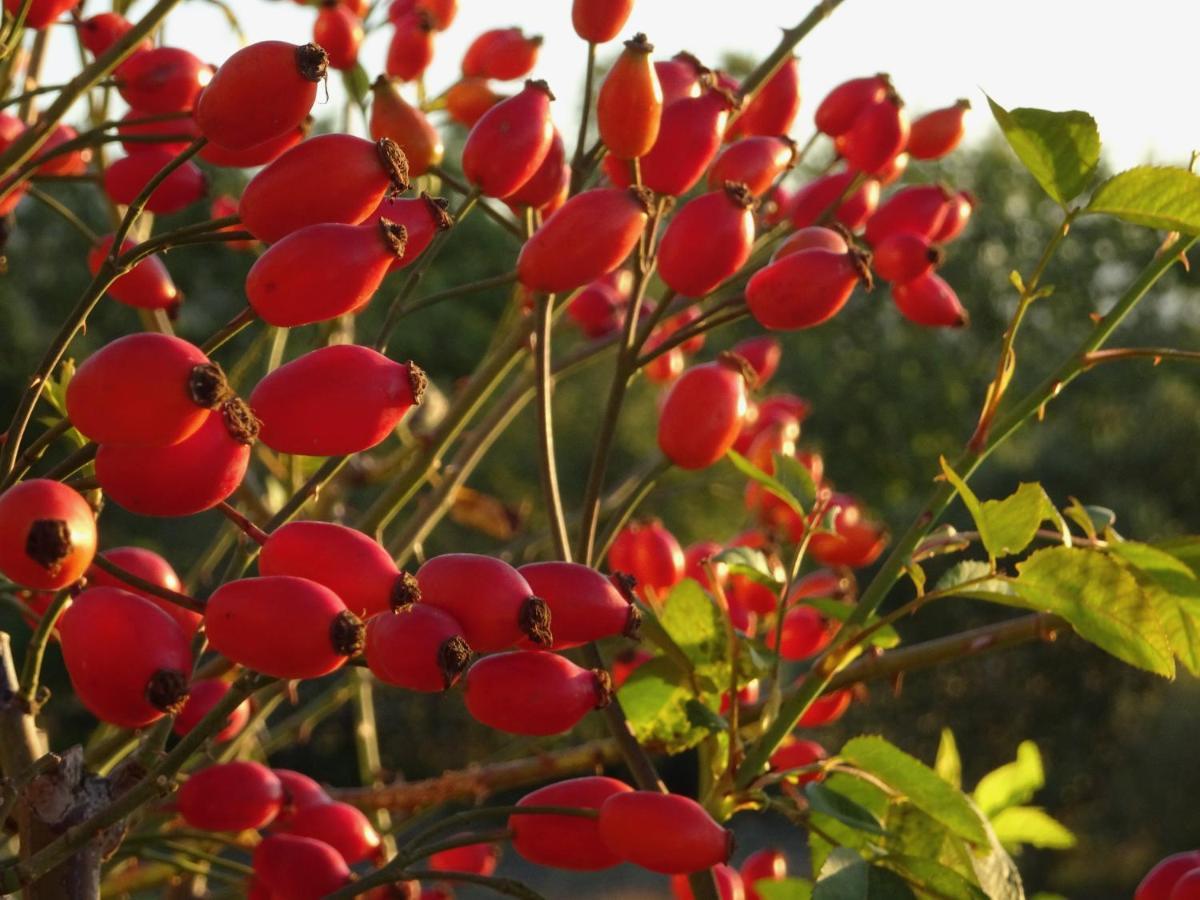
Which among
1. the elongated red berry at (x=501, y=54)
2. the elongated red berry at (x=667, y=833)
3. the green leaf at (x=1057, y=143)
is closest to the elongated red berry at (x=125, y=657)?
the elongated red berry at (x=667, y=833)

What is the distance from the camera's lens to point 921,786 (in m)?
1.02

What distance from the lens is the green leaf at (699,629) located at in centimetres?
113

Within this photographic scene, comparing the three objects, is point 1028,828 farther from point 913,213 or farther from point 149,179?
point 149,179

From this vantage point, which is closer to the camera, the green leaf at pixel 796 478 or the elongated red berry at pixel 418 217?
the elongated red berry at pixel 418 217

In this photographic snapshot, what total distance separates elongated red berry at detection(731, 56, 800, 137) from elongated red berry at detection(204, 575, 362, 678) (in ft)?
2.72

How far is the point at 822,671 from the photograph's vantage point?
1.02 metres

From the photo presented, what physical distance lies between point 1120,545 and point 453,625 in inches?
17.3

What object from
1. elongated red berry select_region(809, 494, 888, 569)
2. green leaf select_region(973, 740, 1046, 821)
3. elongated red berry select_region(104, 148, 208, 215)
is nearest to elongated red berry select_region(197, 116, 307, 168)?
elongated red berry select_region(104, 148, 208, 215)

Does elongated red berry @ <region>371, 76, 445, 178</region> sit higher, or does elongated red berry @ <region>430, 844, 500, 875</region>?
elongated red berry @ <region>371, 76, 445, 178</region>

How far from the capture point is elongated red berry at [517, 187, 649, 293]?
3.27ft

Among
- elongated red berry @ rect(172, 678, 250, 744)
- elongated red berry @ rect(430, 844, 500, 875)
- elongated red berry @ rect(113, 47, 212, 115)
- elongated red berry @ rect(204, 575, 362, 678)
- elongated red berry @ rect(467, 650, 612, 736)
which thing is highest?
elongated red berry @ rect(113, 47, 212, 115)

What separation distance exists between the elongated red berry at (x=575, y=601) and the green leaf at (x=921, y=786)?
234mm

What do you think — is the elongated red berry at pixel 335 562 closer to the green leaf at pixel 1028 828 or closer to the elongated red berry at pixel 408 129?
the elongated red berry at pixel 408 129

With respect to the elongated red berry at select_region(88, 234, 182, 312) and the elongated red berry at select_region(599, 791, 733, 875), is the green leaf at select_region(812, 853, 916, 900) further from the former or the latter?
the elongated red berry at select_region(88, 234, 182, 312)
